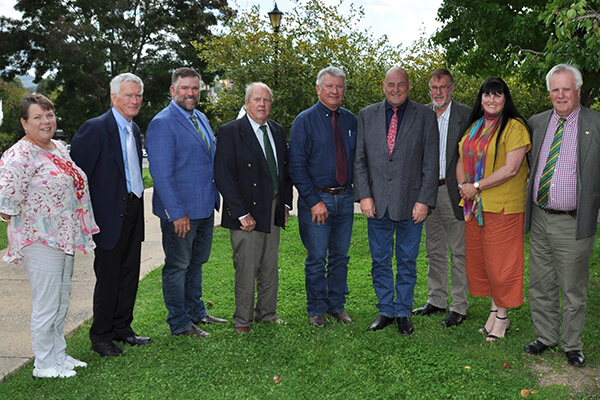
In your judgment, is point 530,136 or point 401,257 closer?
point 530,136

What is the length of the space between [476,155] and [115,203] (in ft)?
10.2

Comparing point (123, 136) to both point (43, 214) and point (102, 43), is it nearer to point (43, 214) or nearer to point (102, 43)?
point (43, 214)

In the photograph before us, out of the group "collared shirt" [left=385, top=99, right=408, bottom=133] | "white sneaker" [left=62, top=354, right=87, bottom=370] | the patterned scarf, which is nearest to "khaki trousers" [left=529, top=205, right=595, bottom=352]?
the patterned scarf

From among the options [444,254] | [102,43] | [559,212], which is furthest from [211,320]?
[102,43]

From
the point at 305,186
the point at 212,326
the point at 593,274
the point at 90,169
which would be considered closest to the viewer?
the point at 90,169

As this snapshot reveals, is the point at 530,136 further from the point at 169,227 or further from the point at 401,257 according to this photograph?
the point at 169,227

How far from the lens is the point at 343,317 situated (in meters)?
5.67

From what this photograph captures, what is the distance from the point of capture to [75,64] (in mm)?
25141

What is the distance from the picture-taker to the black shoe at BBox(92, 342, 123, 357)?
4.81 m

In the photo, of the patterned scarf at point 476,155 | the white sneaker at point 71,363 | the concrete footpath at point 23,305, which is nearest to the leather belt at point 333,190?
the patterned scarf at point 476,155

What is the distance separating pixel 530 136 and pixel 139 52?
24467mm

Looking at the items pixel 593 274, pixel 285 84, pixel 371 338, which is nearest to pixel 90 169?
pixel 371 338

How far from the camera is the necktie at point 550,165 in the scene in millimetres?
4570

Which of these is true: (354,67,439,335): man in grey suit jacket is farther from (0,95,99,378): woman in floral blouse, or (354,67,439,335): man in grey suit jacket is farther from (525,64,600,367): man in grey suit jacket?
(0,95,99,378): woman in floral blouse
